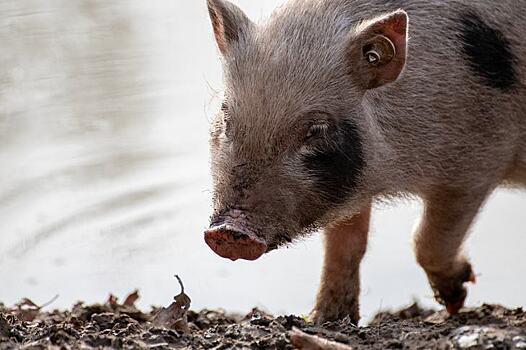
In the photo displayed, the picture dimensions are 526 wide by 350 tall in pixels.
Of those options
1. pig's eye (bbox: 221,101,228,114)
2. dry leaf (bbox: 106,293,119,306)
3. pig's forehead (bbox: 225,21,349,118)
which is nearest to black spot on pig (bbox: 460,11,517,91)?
pig's forehead (bbox: 225,21,349,118)

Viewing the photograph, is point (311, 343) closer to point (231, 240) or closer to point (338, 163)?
point (231, 240)

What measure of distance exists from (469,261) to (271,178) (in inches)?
79.8

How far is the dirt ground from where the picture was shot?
4754 millimetres

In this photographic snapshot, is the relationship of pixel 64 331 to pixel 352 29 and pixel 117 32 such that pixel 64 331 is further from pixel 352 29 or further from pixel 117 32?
pixel 117 32

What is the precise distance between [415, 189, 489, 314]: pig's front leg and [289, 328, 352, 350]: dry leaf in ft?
5.99

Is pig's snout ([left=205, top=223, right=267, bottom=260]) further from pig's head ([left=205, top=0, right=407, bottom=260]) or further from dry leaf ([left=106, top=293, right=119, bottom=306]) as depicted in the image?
dry leaf ([left=106, top=293, right=119, bottom=306])

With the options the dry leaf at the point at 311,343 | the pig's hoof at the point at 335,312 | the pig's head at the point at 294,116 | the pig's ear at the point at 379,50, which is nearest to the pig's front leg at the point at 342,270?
the pig's hoof at the point at 335,312

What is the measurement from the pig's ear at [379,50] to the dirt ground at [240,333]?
41.6 inches

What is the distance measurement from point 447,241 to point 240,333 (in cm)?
163

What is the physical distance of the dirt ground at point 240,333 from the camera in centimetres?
475

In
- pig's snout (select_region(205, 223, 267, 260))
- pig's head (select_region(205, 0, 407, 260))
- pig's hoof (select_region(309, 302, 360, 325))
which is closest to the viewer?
pig's snout (select_region(205, 223, 267, 260))

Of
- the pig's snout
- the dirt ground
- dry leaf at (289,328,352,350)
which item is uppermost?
the pig's snout

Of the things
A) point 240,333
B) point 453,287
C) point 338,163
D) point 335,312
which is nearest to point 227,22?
point 338,163

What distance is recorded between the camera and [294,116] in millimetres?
5508
